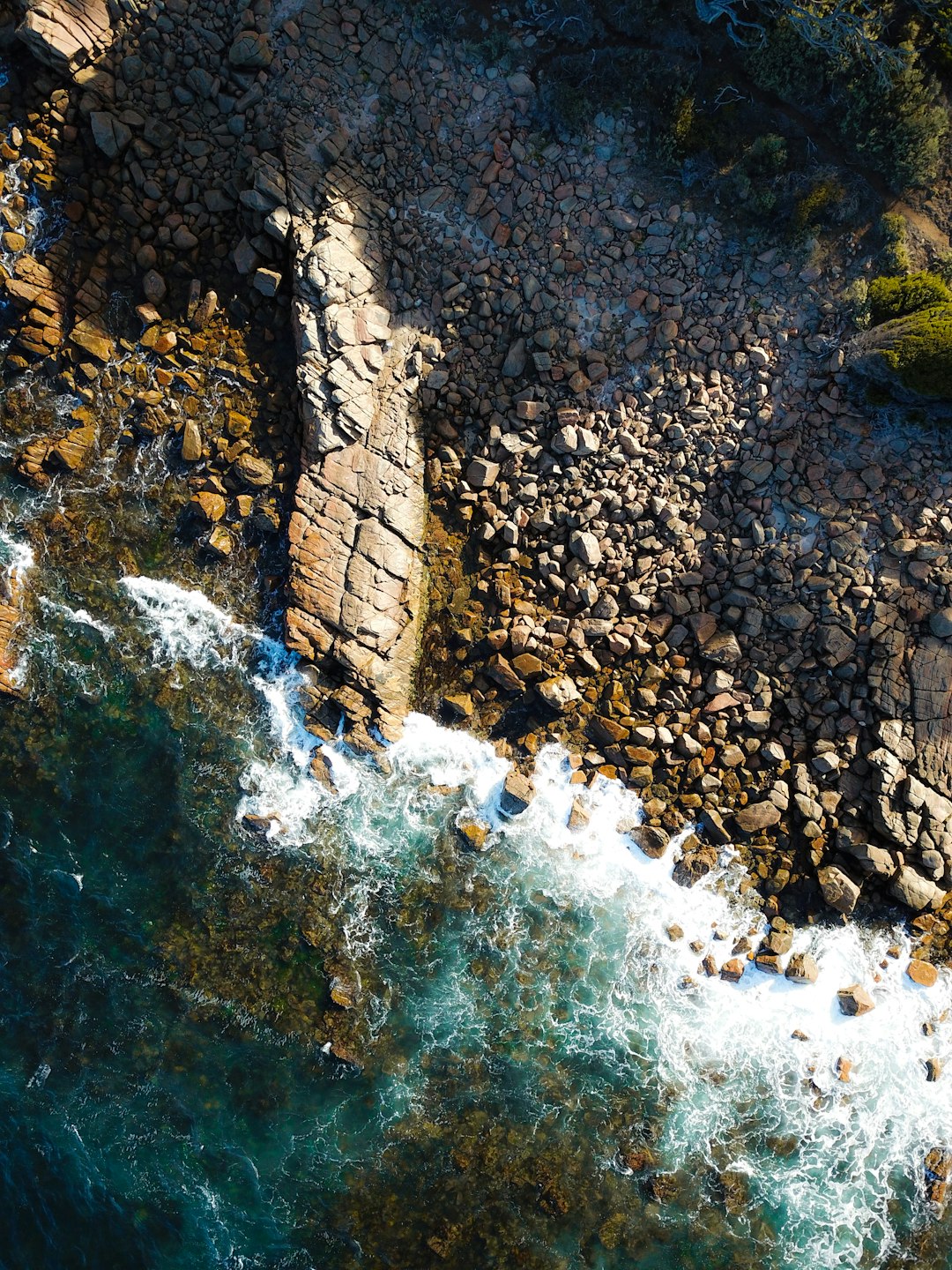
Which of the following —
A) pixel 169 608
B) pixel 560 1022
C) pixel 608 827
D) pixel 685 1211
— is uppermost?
pixel 169 608

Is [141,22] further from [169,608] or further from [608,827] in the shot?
[608,827]

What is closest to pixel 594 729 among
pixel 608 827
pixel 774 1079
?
pixel 608 827

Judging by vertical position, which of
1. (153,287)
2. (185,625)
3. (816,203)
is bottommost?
(185,625)

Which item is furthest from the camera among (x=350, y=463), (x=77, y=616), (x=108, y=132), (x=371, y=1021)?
(x=77, y=616)

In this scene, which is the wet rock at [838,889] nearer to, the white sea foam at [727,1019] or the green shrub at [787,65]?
the white sea foam at [727,1019]

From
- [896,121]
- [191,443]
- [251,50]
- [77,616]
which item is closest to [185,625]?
[77,616]

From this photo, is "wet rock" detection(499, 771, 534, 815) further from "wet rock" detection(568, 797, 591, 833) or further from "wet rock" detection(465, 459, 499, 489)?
"wet rock" detection(465, 459, 499, 489)

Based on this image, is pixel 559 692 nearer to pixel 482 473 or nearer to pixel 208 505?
pixel 482 473

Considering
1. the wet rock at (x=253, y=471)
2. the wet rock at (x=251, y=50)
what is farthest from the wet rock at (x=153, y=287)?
the wet rock at (x=251, y=50)
